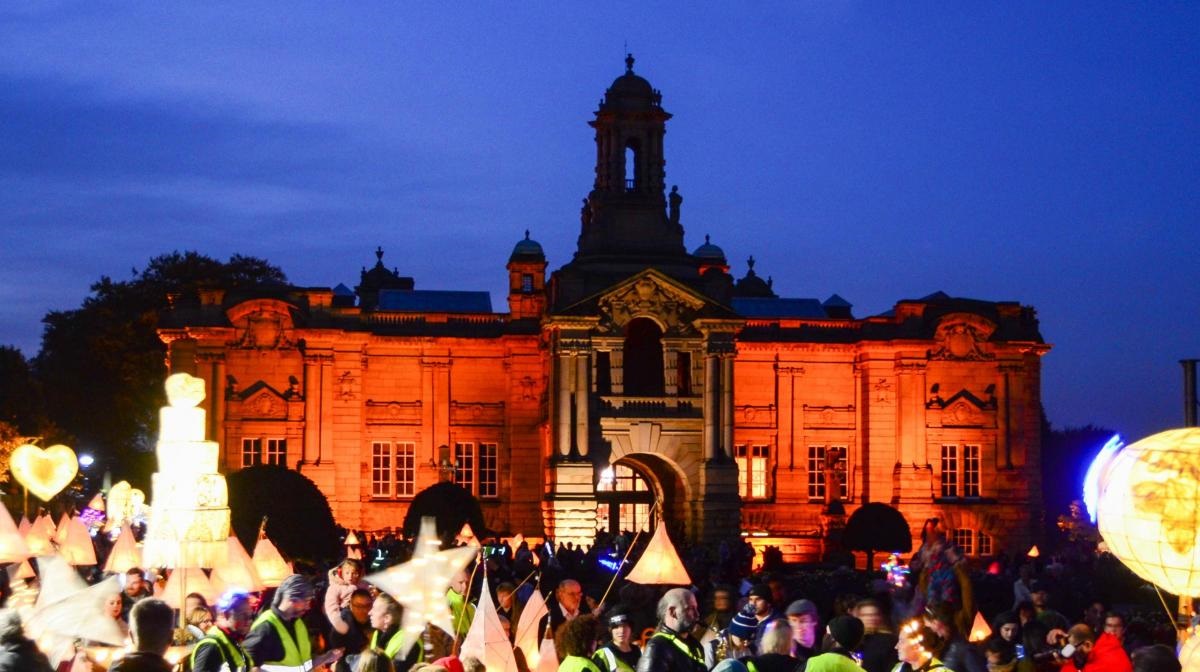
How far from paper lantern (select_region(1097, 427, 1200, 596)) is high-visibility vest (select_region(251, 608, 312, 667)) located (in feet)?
18.9

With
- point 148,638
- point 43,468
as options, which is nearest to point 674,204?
point 43,468

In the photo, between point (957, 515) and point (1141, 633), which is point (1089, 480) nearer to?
point (1141, 633)

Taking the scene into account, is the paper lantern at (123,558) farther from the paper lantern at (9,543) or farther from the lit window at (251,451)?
the lit window at (251,451)

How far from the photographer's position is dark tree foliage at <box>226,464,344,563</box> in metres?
43.0

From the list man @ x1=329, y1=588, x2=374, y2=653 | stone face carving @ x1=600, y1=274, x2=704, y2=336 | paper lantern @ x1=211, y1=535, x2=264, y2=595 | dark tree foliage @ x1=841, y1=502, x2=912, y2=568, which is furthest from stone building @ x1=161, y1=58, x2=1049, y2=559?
man @ x1=329, y1=588, x2=374, y2=653

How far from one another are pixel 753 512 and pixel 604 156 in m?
11.9

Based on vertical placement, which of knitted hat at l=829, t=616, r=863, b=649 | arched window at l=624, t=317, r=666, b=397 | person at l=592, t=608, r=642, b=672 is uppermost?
arched window at l=624, t=317, r=666, b=397

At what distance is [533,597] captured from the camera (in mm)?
16359

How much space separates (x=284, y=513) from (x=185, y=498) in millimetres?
27247

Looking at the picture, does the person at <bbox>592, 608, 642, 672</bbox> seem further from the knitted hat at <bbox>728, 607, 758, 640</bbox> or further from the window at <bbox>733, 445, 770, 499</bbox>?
the window at <bbox>733, 445, 770, 499</bbox>

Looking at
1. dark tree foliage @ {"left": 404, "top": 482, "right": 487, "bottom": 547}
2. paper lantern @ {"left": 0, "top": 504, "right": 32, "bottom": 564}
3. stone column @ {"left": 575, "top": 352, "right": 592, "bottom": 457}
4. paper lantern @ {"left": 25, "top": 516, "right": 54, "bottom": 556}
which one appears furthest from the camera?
stone column @ {"left": 575, "top": 352, "right": 592, "bottom": 457}

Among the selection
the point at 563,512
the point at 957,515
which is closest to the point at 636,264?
the point at 563,512

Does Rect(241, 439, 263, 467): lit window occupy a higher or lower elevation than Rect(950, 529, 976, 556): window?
higher

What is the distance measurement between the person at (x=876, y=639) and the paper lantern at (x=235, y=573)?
6.71m
